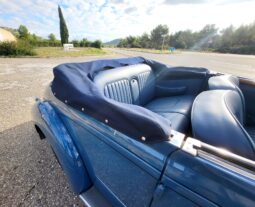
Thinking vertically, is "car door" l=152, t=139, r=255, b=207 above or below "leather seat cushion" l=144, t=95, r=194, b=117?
above

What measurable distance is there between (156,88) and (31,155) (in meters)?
2.37

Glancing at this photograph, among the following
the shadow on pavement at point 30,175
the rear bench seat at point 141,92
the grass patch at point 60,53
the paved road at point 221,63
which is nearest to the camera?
the shadow on pavement at point 30,175

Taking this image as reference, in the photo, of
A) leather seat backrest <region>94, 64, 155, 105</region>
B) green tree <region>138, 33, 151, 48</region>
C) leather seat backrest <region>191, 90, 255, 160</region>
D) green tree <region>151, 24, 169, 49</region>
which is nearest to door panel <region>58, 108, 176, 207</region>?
leather seat backrest <region>191, 90, 255, 160</region>

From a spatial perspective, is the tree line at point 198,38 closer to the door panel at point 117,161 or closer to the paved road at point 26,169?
the paved road at point 26,169

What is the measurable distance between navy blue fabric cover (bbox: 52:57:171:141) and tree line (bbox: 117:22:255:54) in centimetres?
4414

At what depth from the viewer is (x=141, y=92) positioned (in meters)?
2.72

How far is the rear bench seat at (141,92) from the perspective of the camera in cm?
201

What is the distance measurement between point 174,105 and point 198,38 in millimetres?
60622

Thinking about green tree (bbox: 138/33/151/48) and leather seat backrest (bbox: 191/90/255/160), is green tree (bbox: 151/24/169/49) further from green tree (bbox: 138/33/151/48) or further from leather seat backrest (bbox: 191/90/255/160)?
leather seat backrest (bbox: 191/90/255/160)

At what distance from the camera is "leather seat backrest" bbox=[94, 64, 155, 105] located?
207 centimetres

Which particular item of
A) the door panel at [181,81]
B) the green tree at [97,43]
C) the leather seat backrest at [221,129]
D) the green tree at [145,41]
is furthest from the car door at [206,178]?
the green tree at [145,41]

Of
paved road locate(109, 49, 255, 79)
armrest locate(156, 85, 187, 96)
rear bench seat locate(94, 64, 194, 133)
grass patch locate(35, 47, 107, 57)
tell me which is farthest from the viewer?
grass patch locate(35, 47, 107, 57)

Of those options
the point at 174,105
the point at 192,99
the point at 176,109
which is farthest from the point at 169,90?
the point at 176,109

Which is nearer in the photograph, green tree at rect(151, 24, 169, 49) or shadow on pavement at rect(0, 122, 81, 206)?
shadow on pavement at rect(0, 122, 81, 206)
